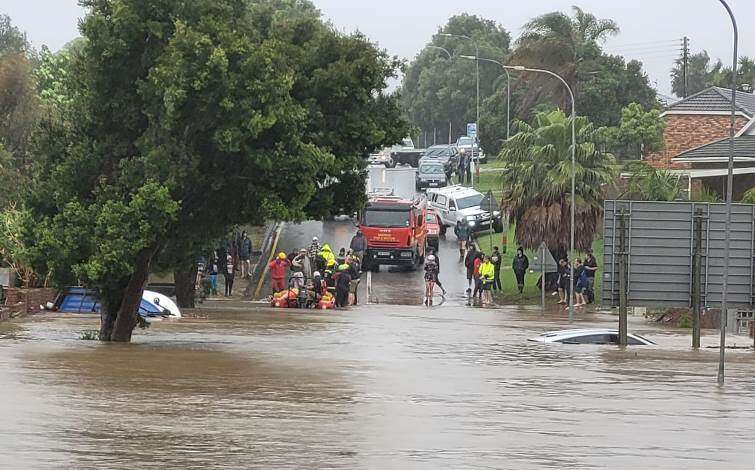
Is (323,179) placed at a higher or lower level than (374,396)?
higher

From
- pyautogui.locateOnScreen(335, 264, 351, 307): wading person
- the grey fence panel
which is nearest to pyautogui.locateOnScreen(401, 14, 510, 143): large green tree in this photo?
pyautogui.locateOnScreen(335, 264, 351, 307): wading person

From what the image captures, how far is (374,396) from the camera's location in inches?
813

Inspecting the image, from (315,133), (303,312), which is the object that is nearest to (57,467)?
(315,133)

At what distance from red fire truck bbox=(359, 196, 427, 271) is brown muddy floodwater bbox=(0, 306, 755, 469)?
20047 millimetres

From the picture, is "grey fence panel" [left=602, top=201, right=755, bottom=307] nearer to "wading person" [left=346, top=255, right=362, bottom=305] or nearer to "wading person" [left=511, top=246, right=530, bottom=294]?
"wading person" [left=346, top=255, right=362, bottom=305]

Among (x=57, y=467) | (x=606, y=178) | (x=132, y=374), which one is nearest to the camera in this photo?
(x=57, y=467)

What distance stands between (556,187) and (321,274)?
31.3ft

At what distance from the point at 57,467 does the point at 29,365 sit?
10789 millimetres

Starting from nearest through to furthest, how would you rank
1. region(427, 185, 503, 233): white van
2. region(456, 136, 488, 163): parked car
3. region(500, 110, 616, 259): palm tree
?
region(500, 110, 616, 259): palm tree, region(427, 185, 503, 233): white van, region(456, 136, 488, 163): parked car

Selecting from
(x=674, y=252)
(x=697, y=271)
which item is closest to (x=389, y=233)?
(x=674, y=252)

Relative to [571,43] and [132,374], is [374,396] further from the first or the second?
[571,43]

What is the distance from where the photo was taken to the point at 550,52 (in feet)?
278

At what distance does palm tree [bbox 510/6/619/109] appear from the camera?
83.9m

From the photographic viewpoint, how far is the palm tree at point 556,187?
51062 millimetres
